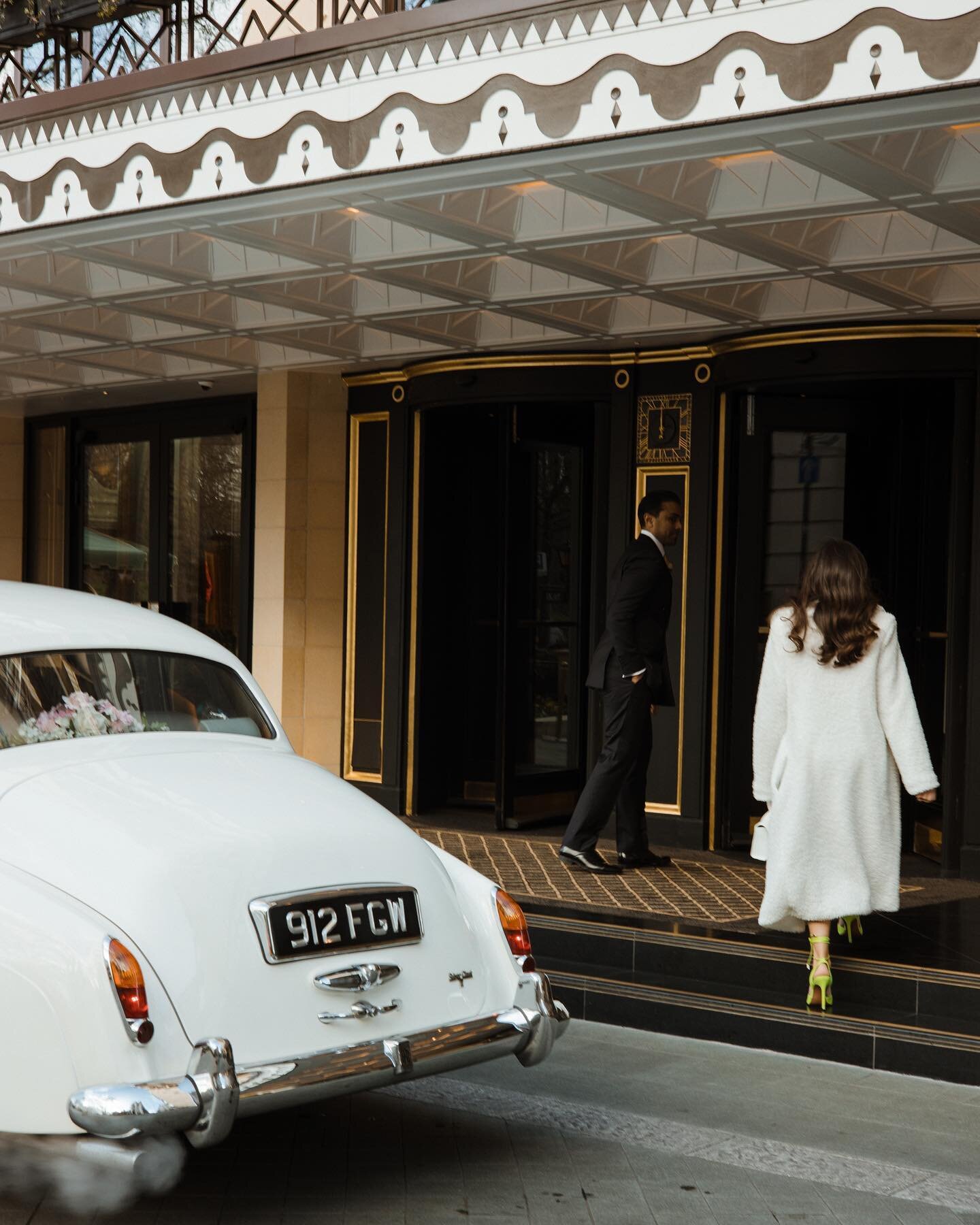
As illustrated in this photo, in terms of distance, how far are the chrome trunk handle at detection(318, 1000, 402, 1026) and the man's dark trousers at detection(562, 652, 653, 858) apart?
163 inches

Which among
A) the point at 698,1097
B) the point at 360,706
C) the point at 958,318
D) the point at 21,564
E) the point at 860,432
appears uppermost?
the point at 958,318

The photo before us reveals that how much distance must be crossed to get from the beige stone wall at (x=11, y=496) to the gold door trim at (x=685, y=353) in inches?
205

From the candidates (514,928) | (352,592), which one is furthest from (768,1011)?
(352,592)

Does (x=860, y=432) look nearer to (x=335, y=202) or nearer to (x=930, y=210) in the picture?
(x=930, y=210)

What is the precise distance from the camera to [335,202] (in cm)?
657

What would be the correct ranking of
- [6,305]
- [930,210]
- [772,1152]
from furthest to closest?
[6,305]
[930,210]
[772,1152]

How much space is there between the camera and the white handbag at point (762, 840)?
19.9ft

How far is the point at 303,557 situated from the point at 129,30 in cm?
456

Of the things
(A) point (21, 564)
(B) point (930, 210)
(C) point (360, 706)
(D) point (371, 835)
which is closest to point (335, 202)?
(B) point (930, 210)

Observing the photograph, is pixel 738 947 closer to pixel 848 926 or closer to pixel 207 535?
pixel 848 926

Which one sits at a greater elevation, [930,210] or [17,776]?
[930,210]

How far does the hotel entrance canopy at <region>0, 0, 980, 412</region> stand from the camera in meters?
5.18

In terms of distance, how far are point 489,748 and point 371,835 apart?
6918mm

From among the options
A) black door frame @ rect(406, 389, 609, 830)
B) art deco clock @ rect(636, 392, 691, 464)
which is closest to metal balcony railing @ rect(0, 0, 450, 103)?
black door frame @ rect(406, 389, 609, 830)
